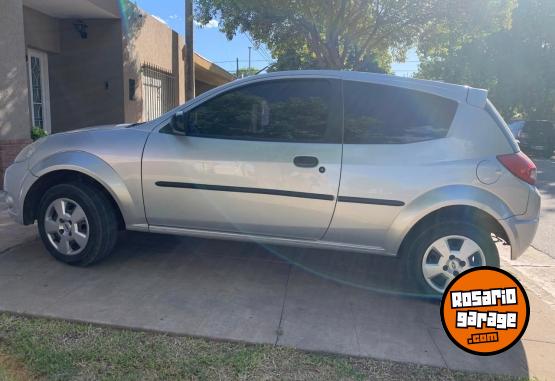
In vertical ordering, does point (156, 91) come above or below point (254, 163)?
above

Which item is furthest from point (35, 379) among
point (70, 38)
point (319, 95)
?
point (70, 38)

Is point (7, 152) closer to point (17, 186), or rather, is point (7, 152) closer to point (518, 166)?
point (17, 186)

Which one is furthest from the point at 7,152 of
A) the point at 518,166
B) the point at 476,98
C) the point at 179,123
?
the point at 518,166

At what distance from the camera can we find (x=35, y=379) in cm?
266

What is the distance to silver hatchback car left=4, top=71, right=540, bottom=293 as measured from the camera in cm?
371

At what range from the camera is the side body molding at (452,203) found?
12.0ft

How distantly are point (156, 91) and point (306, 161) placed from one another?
1194 centimetres

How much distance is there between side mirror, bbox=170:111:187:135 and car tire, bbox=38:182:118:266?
3.04ft

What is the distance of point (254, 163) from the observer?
391 cm

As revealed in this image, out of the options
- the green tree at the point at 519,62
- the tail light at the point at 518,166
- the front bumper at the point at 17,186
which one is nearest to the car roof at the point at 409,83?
the tail light at the point at 518,166

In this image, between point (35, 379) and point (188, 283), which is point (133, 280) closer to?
point (188, 283)

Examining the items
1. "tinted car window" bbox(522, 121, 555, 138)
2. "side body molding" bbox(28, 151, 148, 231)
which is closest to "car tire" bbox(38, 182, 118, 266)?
"side body molding" bbox(28, 151, 148, 231)

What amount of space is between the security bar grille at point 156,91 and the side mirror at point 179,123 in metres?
9.61

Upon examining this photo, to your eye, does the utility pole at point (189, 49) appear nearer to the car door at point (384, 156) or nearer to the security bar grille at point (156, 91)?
the security bar grille at point (156, 91)
